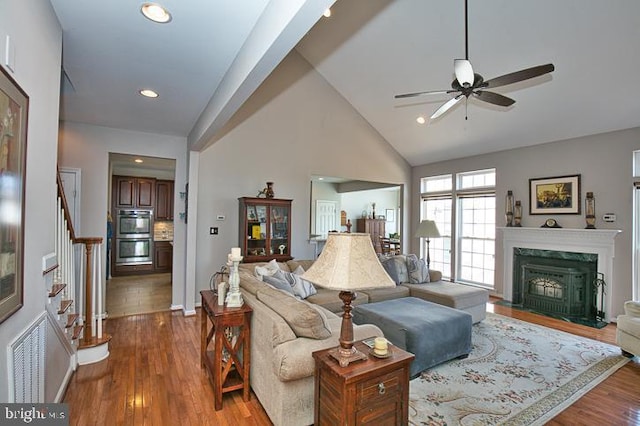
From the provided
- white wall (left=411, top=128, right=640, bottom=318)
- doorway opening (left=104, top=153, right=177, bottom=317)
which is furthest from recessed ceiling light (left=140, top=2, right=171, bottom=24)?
white wall (left=411, top=128, right=640, bottom=318)

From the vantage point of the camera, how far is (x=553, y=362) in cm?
312

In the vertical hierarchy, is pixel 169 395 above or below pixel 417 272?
below

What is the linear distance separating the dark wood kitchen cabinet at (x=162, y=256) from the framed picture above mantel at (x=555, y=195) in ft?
25.9


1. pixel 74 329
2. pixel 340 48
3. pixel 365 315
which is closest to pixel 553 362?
pixel 365 315

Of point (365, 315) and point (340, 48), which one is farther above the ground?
point (340, 48)

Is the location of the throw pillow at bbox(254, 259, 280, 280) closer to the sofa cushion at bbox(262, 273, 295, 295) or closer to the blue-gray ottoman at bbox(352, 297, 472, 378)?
the sofa cushion at bbox(262, 273, 295, 295)

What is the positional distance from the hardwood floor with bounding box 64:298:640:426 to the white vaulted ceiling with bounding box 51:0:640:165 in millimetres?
2425

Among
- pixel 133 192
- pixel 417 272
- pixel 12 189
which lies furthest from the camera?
pixel 133 192

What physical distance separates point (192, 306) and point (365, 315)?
9.09 feet

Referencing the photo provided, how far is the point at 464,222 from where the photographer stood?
6.48 metres

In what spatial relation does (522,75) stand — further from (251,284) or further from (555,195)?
(555,195)

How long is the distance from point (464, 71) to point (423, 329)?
2.33m

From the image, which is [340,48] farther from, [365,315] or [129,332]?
[129,332]

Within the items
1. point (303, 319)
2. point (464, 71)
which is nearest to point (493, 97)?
point (464, 71)
